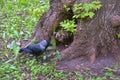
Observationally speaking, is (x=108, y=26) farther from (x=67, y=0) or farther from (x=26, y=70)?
(x=26, y=70)

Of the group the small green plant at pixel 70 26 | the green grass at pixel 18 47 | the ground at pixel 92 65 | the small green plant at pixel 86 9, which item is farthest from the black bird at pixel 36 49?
the small green plant at pixel 86 9

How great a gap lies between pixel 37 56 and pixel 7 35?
1.48 meters

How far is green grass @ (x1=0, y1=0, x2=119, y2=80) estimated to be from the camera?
13.5 ft

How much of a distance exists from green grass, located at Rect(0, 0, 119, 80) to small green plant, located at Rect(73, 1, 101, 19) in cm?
87

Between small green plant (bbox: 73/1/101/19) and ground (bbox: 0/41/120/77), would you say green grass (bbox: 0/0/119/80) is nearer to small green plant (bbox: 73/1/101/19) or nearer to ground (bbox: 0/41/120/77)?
ground (bbox: 0/41/120/77)

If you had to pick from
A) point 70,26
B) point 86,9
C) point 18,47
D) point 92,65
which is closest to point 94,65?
point 92,65

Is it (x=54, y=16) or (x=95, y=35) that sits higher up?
(x=54, y=16)

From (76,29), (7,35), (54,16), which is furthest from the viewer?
(7,35)

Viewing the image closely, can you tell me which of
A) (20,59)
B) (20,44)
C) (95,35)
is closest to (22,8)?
(20,44)

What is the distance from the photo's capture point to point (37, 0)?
7.88 metres

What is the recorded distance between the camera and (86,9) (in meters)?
4.12

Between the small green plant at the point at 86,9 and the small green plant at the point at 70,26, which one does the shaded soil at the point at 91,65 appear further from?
the small green plant at the point at 86,9

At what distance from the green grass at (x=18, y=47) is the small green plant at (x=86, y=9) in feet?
2.84

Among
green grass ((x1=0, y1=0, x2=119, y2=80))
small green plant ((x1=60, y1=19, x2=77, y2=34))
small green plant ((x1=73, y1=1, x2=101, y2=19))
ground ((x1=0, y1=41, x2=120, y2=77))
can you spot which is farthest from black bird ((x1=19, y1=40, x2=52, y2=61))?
small green plant ((x1=73, y1=1, x2=101, y2=19))
